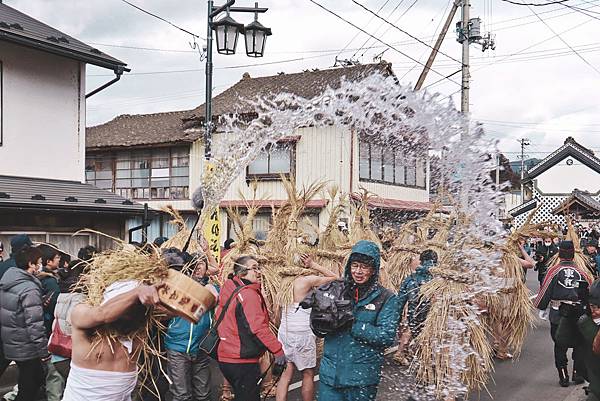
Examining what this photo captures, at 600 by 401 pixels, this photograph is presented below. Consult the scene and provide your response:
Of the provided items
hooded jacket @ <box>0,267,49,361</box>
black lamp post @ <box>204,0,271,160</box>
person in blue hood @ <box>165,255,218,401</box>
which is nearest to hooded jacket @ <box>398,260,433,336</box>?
person in blue hood @ <box>165,255,218,401</box>

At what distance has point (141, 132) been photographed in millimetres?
25656

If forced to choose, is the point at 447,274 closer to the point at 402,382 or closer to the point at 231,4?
the point at 402,382

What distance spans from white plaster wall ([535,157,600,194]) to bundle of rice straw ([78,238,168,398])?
3910 cm

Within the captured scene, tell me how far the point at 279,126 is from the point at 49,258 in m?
5.58

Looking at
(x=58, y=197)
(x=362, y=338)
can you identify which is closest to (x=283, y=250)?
(x=362, y=338)

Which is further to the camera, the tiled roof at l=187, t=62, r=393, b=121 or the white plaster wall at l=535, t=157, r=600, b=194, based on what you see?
the white plaster wall at l=535, t=157, r=600, b=194

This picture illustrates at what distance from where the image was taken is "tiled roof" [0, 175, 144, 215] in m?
10.5

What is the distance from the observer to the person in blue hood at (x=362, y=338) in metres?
4.53

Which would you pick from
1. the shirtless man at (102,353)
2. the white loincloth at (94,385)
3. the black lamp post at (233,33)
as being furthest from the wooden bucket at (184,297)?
the black lamp post at (233,33)

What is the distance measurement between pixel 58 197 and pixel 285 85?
46.0 ft

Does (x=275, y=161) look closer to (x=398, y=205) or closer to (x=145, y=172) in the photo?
(x=398, y=205)

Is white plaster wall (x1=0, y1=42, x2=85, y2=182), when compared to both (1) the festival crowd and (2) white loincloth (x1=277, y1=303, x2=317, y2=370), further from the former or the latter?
(2) white loincloth (x1=277, y1=303, x2=317, y2=370)

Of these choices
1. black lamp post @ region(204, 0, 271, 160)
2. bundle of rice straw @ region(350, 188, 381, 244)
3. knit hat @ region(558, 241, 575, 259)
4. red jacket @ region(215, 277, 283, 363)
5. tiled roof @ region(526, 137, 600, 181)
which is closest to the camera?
red jacket @ region(215, 277, 283, 363)

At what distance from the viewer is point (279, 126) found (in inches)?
455
